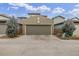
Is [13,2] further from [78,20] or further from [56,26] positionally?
[78,20]

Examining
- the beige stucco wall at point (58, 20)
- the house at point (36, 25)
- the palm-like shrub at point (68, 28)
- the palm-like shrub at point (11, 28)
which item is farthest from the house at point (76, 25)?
the palm-like shrub at point (11, 28)

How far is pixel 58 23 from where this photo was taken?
4.75 m

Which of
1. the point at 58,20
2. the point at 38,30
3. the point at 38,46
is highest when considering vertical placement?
the point at 58,20

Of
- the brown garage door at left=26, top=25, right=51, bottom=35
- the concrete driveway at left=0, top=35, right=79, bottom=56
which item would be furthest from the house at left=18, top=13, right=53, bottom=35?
the concrete driveway at left=0, top=35, right=79, bottom=56

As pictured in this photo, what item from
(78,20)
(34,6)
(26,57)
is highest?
(34,6)

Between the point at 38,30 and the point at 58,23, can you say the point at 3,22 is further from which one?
the point at 58,23

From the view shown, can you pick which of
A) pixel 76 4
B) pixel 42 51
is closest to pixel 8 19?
pixel 42 51

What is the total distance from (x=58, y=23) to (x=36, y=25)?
489 millimetres

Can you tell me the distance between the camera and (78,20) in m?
4.68

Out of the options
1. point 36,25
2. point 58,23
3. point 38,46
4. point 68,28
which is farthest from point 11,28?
point 68,28

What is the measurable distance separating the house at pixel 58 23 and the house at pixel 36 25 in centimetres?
9

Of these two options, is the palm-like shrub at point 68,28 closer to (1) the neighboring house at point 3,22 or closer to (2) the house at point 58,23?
(2) the house at point 58,23

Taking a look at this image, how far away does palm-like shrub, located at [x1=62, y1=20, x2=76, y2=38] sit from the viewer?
4.75 meters

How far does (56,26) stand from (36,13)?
1.70 feet
